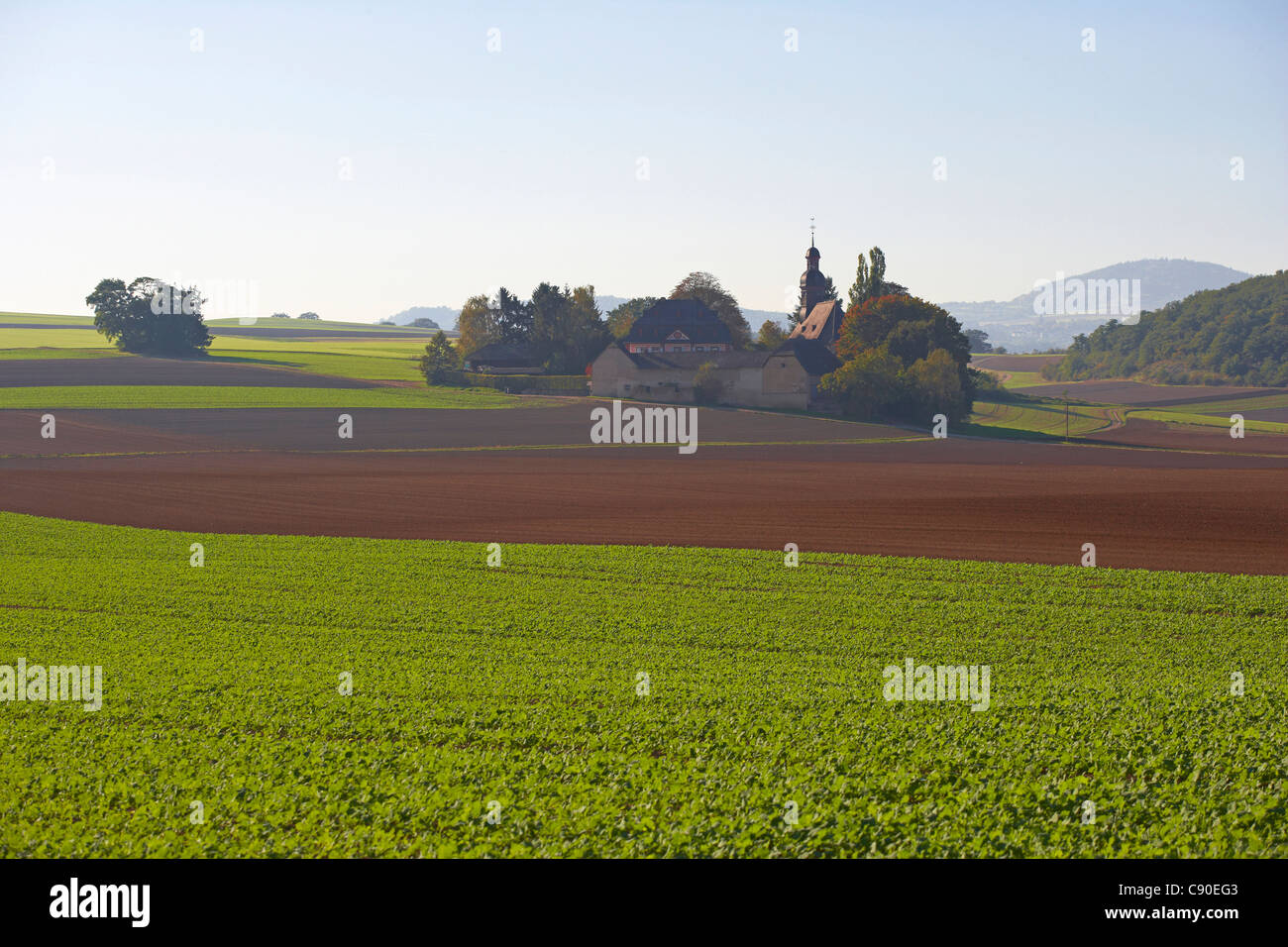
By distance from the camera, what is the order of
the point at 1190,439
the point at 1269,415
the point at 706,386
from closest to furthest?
the point at 1190,439, the point at 706,386, the point at 1269,415

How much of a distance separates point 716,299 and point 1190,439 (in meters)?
77.8

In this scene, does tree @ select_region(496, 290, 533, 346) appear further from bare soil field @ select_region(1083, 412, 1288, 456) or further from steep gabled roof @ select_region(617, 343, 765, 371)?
bare soil field @ select_region(1083, 412, 1288, 456)

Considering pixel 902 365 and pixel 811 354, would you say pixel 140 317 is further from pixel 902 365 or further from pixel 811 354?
pixel 902 365

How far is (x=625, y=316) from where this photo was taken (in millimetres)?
156375

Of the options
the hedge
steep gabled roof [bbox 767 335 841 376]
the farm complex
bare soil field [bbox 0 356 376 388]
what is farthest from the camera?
the hedge

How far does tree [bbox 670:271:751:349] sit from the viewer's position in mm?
148250

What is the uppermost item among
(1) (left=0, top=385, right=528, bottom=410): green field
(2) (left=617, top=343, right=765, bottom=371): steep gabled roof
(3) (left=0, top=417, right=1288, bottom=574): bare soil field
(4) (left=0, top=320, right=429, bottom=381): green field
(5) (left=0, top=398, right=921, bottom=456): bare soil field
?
(4) (left=0, top=320, right=429, bottom=381): green field

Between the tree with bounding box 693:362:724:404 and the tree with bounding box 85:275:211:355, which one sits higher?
the tree with bounding box 85:275:211:355

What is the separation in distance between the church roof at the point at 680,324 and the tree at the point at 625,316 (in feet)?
6.86

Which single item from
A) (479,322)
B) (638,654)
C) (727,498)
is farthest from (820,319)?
(638,654)

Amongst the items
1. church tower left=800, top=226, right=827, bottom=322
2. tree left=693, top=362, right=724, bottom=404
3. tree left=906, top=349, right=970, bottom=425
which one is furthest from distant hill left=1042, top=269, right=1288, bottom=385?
tree left=693, top=362, right=724, bottom=404

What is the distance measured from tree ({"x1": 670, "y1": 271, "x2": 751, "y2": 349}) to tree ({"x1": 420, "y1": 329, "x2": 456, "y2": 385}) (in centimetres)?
4127

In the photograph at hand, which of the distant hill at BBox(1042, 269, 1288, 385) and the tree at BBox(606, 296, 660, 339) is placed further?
the distant hill at BBox(1042, 269, 1288, 385)

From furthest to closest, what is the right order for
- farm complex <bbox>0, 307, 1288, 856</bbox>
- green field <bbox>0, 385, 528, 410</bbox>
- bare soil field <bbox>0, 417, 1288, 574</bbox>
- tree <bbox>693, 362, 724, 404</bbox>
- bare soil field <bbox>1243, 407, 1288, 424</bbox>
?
1. bare soil field <bbox>1243, 407, 1288, 424</bbox>
2. tree <bbox>693, 362, 724, 404</bbox>
3. green field <bbox>0, 385, 528, 410</bbox>
4. bare soil field <bbox>0, 417, 1288, 574</bbox>
5. farm complex <bbox>0, 307, 1288, 856</bbox>
